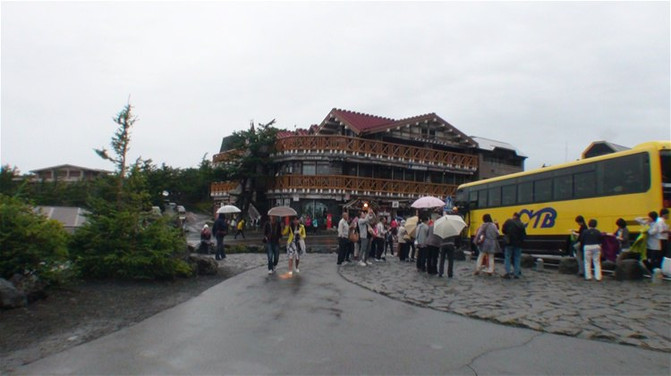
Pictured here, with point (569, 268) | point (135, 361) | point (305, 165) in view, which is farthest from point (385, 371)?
point (305, 165)

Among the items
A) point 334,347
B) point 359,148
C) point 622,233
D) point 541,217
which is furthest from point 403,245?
point 359,148

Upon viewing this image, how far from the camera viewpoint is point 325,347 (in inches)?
219

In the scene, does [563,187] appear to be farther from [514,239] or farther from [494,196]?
[514,239]

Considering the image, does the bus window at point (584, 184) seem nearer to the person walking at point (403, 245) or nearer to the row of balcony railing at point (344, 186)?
the person walking at point (403, 245)

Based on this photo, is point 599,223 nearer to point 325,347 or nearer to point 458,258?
point 458,258

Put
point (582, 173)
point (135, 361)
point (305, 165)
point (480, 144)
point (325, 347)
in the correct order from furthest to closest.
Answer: point (480, 144)
point (305, 165)
point (582, 173)
point (325, 347)
point (135, 361)

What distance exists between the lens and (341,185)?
35.2 metres

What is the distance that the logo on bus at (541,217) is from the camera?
1684 centimetres

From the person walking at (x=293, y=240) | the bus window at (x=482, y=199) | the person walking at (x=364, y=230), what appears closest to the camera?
the person walking at (x=293, y=240)

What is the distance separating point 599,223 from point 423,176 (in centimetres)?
2680

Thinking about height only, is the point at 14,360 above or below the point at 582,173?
below

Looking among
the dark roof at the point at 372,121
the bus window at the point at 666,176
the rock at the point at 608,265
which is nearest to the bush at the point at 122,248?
the rock at the point at 608,265

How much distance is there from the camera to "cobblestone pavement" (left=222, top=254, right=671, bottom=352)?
20.8ft

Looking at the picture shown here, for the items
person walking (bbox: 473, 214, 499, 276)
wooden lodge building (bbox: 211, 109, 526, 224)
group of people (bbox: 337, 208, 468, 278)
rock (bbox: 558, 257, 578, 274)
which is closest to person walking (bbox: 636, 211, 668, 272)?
rock (bbox: 558, 257, 578, 274)
